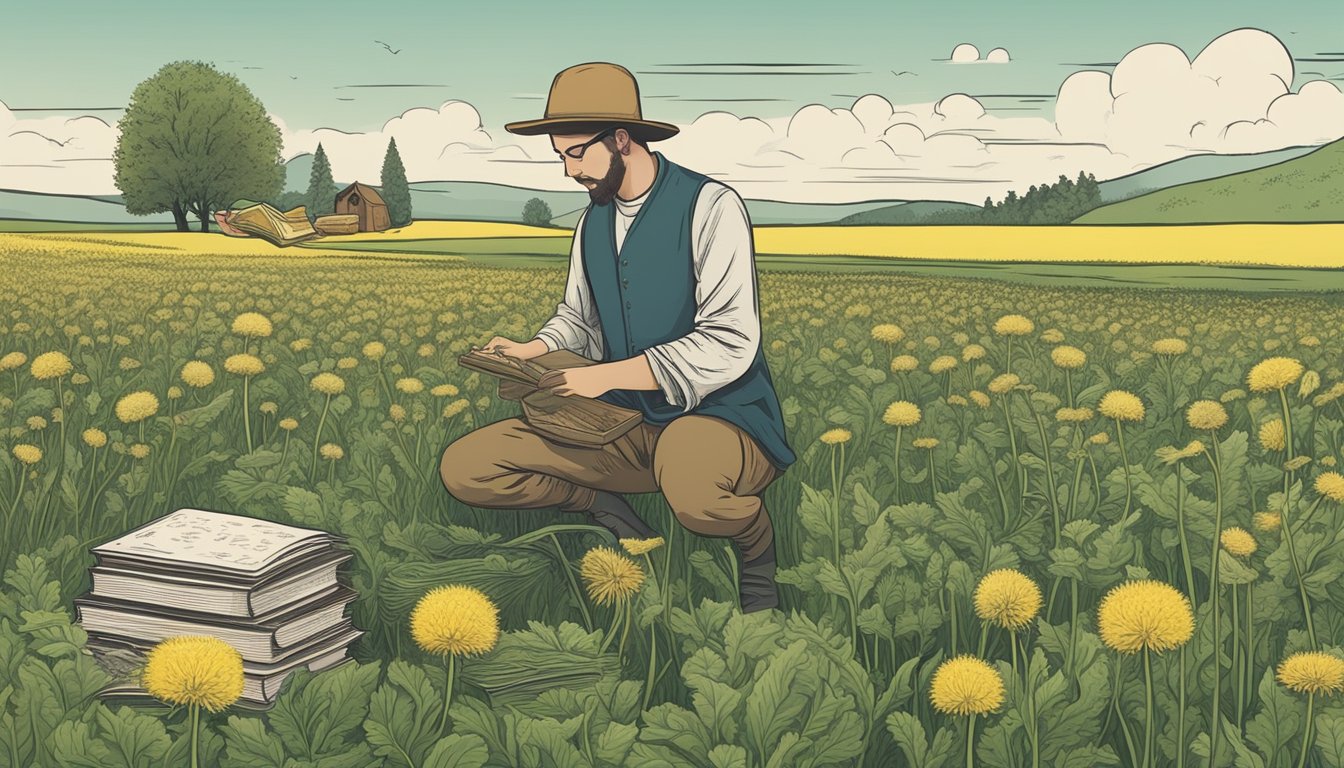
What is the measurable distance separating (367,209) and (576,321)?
12724mm

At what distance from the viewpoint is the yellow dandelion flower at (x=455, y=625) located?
2357 millimetres

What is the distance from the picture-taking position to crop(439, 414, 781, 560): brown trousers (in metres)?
3.45

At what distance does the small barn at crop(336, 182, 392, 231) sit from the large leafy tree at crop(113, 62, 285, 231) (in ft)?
38.6

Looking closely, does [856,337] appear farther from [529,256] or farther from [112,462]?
[529,256]

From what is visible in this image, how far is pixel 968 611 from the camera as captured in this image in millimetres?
3078

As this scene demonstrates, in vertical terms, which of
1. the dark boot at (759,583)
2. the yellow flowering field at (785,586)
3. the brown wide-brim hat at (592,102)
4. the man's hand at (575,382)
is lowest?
the dark boot at (759,583)

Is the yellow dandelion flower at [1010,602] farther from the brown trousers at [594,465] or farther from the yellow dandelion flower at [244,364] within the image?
the yellow dandelion flower at [244,364]

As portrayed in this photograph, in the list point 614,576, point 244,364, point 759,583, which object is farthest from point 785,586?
point 244,364

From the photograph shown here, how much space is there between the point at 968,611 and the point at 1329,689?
907 mm

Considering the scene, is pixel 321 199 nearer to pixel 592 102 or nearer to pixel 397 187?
pixel 397 187

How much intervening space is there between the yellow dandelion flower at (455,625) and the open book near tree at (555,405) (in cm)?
106

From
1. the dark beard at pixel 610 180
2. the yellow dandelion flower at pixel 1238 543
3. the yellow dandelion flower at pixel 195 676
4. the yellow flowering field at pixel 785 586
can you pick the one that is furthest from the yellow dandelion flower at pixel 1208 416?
the yellow dandelion flower at pixel 195 676

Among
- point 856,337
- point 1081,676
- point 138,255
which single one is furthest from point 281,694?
point 138,255

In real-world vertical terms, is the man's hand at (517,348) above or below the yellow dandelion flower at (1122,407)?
above
